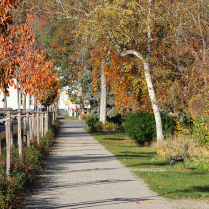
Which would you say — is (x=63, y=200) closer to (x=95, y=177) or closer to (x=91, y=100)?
(x=95, y=177)

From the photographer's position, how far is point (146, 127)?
2053 cm

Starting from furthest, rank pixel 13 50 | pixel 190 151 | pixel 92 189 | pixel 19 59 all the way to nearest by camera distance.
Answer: pixel 19 59 → pixel 190 151 → pixel 13 50 → pixel 92 189

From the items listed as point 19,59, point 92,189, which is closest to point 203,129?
point 92,189

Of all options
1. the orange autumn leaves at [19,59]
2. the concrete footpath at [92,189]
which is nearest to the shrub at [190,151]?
the concrete footpath at [92,189]

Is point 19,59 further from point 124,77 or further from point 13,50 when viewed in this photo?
point 124,77

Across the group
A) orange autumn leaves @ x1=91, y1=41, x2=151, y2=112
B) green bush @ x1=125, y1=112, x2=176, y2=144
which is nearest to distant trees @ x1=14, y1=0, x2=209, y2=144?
orange autumn leaves @ x1=91, y1=41, x2=151, y2=112

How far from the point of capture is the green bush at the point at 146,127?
20312 mm

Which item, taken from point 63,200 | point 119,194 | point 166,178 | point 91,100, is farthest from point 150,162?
point 91,100

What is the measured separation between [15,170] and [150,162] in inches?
269

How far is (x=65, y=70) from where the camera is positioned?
49.6 meters

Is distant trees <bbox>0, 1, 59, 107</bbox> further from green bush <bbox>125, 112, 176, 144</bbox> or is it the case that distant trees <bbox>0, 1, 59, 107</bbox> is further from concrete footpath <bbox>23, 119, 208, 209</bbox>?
green bush <bbox>125, 112, 176, 144</bbox>

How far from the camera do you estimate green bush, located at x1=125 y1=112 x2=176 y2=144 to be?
20312 millimetres

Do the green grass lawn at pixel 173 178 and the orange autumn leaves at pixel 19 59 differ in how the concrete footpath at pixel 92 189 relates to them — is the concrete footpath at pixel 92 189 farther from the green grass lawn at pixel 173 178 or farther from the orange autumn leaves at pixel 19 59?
the orange autumn leaves at pixel 19 59

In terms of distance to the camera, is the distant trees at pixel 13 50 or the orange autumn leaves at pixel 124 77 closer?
the distant trees at pixel 13 50
